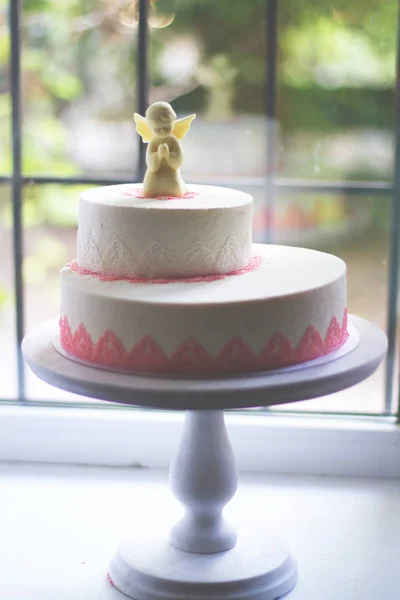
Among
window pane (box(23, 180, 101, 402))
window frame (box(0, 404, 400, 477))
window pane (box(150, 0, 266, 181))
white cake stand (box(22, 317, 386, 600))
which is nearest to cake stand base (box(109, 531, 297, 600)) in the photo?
white cake stand (box(22, 317, 386, 600))

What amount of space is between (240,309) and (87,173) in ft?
1.92

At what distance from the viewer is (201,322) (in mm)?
1100

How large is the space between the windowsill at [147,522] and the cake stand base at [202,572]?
3cm

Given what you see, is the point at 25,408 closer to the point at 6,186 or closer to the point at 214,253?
the point at 6,186

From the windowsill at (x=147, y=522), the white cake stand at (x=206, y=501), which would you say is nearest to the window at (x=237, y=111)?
the windowsill at (x=147, y=522)

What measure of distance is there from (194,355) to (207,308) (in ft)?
0.18

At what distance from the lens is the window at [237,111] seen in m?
1.54

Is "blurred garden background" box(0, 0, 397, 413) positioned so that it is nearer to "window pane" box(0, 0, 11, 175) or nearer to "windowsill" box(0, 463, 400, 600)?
"window pane" box(0, 0, 11, 175)

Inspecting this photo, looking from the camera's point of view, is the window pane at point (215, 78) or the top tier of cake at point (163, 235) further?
the window pane at point (215, 78)

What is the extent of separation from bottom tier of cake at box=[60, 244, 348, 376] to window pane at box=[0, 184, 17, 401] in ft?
1.46

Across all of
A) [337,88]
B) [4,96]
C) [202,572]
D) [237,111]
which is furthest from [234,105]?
[202,572]

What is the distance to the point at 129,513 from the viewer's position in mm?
1480

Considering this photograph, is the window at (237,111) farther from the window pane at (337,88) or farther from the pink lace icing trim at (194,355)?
the pink lace icing trim at (194,355)

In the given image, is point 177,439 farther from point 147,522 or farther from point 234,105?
point 234,105
